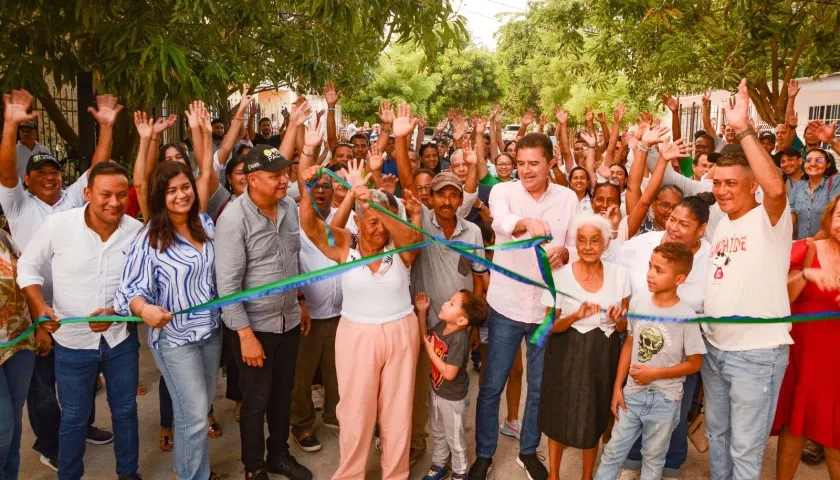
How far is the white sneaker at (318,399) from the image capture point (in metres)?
5.22

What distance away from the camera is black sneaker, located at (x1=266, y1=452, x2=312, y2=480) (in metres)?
4.01

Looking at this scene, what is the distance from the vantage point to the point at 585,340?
3.66m

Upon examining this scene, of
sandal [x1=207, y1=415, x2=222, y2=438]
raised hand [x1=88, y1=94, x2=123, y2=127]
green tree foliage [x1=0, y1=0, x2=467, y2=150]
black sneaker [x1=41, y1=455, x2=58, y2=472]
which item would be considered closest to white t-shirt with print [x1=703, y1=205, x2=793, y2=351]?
green tree foliage [x1=0, y1=0, x2=467, y2=150]

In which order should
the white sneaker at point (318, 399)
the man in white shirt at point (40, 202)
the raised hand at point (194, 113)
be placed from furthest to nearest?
the white sneaker at point (318, 399)
the raised hand at point (194, 113)
the man in white shirt at point (40, 202)

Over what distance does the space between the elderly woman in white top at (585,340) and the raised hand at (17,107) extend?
10.3ft

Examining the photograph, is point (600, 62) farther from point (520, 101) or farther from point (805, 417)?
point (520, 101)

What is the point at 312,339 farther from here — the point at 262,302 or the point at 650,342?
the point at 650,342

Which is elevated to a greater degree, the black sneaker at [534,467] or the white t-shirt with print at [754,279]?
the white t-shirt with print at [754,279]

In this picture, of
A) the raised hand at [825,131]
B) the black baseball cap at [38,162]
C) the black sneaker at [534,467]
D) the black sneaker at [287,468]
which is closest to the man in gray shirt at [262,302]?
the black sneaker at [287,468]

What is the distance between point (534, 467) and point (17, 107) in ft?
12.1

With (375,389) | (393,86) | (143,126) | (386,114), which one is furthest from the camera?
(393,86)

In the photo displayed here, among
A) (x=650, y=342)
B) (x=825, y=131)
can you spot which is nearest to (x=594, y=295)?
(x=650, y=342)

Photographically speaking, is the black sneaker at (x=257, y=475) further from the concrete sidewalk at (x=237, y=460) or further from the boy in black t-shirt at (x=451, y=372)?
the boy in black t-shirt at (x=451, y=372)

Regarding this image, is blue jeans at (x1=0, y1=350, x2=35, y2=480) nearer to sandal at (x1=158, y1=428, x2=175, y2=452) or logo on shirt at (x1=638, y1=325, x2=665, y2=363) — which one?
sandal at (x1=158, y1=428, x2=175, y2=452)
